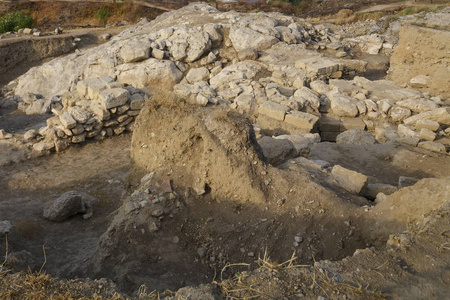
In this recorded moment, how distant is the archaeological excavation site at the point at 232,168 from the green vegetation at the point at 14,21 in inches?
333

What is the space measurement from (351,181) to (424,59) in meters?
6.96

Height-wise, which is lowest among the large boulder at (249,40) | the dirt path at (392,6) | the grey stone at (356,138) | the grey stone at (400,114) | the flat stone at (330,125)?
the flat stone at (330,125)

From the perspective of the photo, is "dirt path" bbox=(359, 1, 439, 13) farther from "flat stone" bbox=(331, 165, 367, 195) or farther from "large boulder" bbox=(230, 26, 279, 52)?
"flat stone" bbox=(331, 165, 367, 195)

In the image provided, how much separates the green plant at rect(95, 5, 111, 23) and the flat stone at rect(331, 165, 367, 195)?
22.6m

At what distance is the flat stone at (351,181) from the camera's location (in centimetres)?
485

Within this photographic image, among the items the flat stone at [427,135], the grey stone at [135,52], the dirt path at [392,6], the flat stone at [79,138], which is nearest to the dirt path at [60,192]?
the flat stone at [79,138]

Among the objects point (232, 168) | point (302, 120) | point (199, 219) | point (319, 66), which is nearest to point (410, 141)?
point (302, 120)

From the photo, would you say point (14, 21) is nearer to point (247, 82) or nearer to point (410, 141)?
point (247, 82)

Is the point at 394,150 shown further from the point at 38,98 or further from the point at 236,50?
the point at 38,98

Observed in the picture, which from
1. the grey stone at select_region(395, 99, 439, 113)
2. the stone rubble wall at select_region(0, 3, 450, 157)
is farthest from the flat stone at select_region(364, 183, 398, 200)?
the grey stone at select_region(395, 99, 439, 113)

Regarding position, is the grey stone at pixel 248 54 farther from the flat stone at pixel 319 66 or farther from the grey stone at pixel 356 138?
the grey stone at pixel 356 138

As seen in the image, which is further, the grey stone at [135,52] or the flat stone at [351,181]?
the grey stone at [135,52]

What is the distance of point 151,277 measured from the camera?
3.72 meters

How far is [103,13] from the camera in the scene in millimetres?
23250
